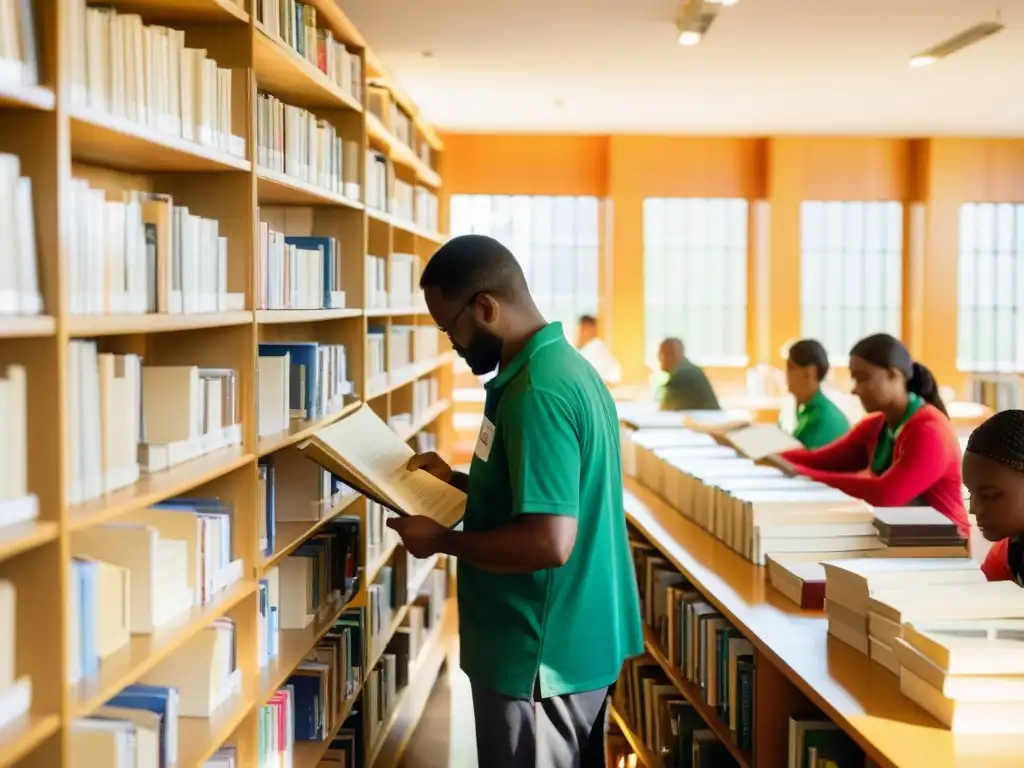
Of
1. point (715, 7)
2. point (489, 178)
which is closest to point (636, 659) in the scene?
point (715, 7)

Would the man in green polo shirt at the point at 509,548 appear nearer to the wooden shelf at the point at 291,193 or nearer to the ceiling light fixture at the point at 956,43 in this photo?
the wooden shelf at the point at 291,193

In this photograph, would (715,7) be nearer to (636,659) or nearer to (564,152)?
(636,659)

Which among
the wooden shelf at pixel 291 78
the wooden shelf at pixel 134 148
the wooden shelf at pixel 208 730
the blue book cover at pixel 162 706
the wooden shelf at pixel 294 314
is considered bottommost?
the wooden shelf at pixel 208 730

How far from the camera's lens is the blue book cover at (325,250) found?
381 cm

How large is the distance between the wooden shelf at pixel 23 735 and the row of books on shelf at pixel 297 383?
1286 mm

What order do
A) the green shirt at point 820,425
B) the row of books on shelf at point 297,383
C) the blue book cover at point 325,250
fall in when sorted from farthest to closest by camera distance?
the green shirt at point 820,425
the blue book cover at point 325,250
the row of books on shelf at point 297,383

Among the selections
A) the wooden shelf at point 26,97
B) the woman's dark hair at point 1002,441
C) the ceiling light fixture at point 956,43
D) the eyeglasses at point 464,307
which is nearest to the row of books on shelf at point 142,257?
the wooden shelf at point 26,97

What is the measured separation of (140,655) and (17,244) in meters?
0.85

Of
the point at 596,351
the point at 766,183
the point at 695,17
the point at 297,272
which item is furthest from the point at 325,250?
the point at 766,183

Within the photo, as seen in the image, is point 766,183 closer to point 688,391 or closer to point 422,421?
point 688,391

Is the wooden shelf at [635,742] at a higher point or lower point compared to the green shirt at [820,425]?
lower

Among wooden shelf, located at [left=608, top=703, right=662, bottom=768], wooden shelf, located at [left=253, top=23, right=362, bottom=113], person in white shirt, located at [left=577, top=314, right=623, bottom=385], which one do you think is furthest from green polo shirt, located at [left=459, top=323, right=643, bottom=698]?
person in white shirt, located at [left=577, top=314, right=623, bottom=385]

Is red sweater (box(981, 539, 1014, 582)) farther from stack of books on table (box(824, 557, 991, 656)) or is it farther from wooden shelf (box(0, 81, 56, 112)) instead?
wooden shelf (box(0, 81, 56, 112))

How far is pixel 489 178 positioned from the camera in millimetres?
11531
